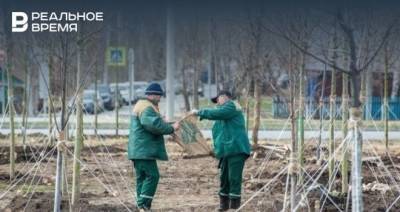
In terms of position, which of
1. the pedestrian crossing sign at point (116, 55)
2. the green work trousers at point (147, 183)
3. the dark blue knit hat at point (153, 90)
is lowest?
the green work trousers at point (147, 183)

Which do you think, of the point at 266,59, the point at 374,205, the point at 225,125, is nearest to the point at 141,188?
the point at 225,125

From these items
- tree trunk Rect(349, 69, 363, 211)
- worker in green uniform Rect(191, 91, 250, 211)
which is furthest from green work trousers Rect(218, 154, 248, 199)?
tree trunk Rect(349, 69, 363, 211)

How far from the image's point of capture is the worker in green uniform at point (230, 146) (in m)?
9.67

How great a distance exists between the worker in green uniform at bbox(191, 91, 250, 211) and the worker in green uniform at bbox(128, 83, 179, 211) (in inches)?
22.8

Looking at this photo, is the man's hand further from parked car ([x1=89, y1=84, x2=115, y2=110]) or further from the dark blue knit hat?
parked car ([x1=89, y1=84, x2=115, y2=110])

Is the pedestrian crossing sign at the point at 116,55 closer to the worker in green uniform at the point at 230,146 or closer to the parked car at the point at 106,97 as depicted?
the parked car at the point at 106,97

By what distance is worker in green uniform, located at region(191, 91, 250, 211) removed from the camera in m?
9.67

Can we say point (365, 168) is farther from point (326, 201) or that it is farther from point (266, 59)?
point (266, 59)

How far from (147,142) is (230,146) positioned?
98 centimetres

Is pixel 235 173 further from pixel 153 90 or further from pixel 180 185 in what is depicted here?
pixel 180 185

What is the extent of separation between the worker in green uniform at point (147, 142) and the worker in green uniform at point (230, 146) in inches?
22.8

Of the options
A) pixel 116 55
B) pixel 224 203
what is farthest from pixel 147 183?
pixel 116 55

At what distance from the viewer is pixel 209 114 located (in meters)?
9.45

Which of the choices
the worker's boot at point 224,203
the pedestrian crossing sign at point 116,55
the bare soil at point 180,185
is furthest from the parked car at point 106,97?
the worker's boot at point 224,203
